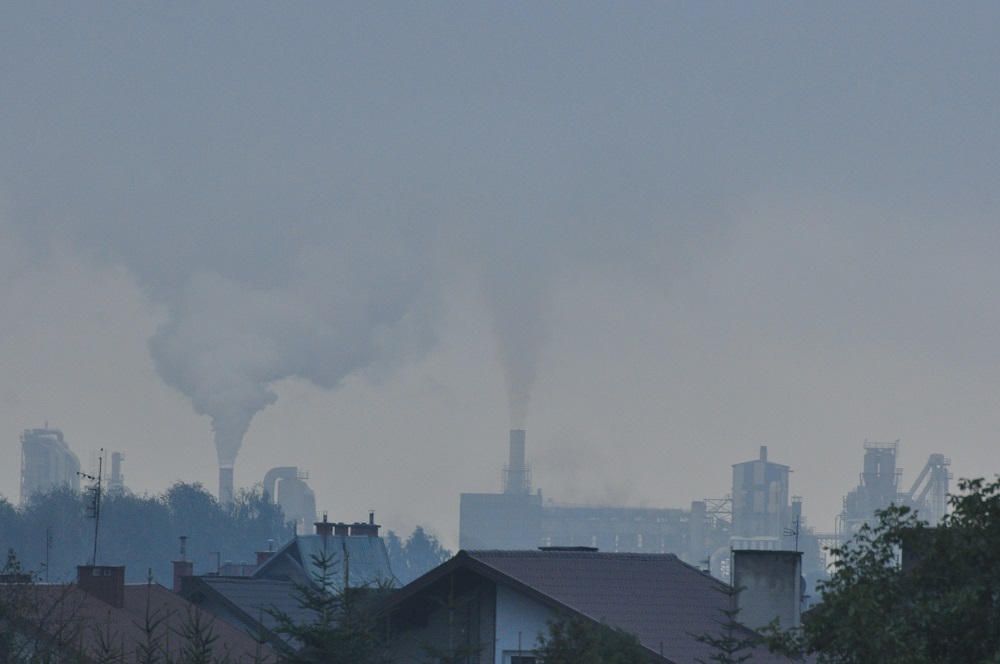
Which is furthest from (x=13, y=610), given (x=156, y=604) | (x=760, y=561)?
(x=156, y=604)

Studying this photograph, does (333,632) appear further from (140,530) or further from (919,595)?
(140,530)

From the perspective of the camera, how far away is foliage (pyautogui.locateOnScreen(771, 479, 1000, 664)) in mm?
13570

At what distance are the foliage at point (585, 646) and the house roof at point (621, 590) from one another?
4.01 metres

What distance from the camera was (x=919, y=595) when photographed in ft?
46.4

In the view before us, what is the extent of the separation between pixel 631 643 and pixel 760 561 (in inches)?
89.7

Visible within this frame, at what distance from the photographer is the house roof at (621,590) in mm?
26734

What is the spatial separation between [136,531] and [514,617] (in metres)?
121

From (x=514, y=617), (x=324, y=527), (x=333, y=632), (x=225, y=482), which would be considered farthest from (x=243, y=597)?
(x=225, y=482)

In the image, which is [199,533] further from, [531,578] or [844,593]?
[844,593]

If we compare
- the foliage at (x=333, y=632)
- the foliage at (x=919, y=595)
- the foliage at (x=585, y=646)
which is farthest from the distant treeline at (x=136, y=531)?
the foliage at (x=919, y=595)

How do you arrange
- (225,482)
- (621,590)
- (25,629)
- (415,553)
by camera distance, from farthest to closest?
(415,553)
(225,482)
(621,590)
(25,629)

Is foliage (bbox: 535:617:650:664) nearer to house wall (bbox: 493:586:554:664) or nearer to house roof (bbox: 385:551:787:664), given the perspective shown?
house roof (bbox: 385:551:787:664)

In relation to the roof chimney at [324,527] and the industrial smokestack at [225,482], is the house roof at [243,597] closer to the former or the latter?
the roof chimney at [324,527]

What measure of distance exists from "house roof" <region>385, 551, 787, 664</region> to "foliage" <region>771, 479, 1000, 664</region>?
1007 centimetres
